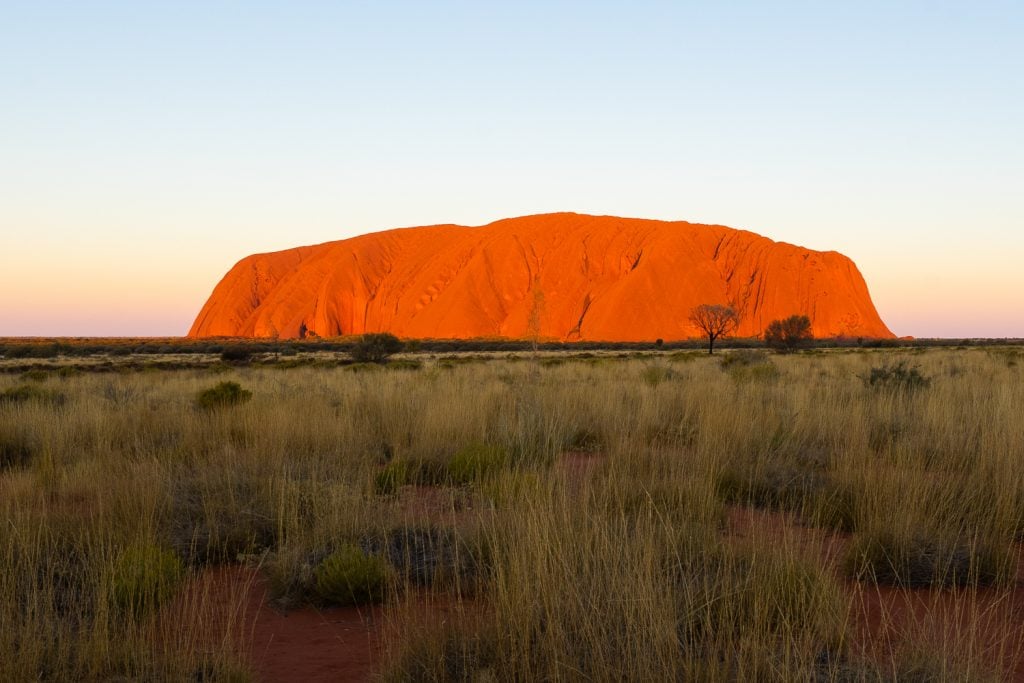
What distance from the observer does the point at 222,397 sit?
1135 centimetres

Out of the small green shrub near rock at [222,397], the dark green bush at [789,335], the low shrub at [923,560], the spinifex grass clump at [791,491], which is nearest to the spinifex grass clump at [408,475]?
the spinifex grass clump at [791,491]

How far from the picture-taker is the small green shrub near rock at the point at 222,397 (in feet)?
35.5

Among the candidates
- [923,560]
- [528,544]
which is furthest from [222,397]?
[923,560]

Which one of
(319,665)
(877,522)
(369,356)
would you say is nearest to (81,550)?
(319,665)

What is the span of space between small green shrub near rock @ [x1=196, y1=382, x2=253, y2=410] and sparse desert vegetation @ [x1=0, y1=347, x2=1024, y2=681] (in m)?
1.87

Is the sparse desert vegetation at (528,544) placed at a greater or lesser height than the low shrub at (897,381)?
lesser

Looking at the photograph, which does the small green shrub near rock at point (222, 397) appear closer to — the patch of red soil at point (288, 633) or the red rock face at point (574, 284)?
the patch of red soil at point (288, 633)

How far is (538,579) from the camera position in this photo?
284 cm

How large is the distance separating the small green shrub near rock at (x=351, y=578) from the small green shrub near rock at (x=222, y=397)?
720 centimetres

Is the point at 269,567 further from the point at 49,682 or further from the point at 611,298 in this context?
the point at 611,298

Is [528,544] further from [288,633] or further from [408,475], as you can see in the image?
[408,475]

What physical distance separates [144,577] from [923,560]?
4.05 m

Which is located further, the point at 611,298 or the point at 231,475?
the point at 611,298

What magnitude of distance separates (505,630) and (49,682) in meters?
1.65
